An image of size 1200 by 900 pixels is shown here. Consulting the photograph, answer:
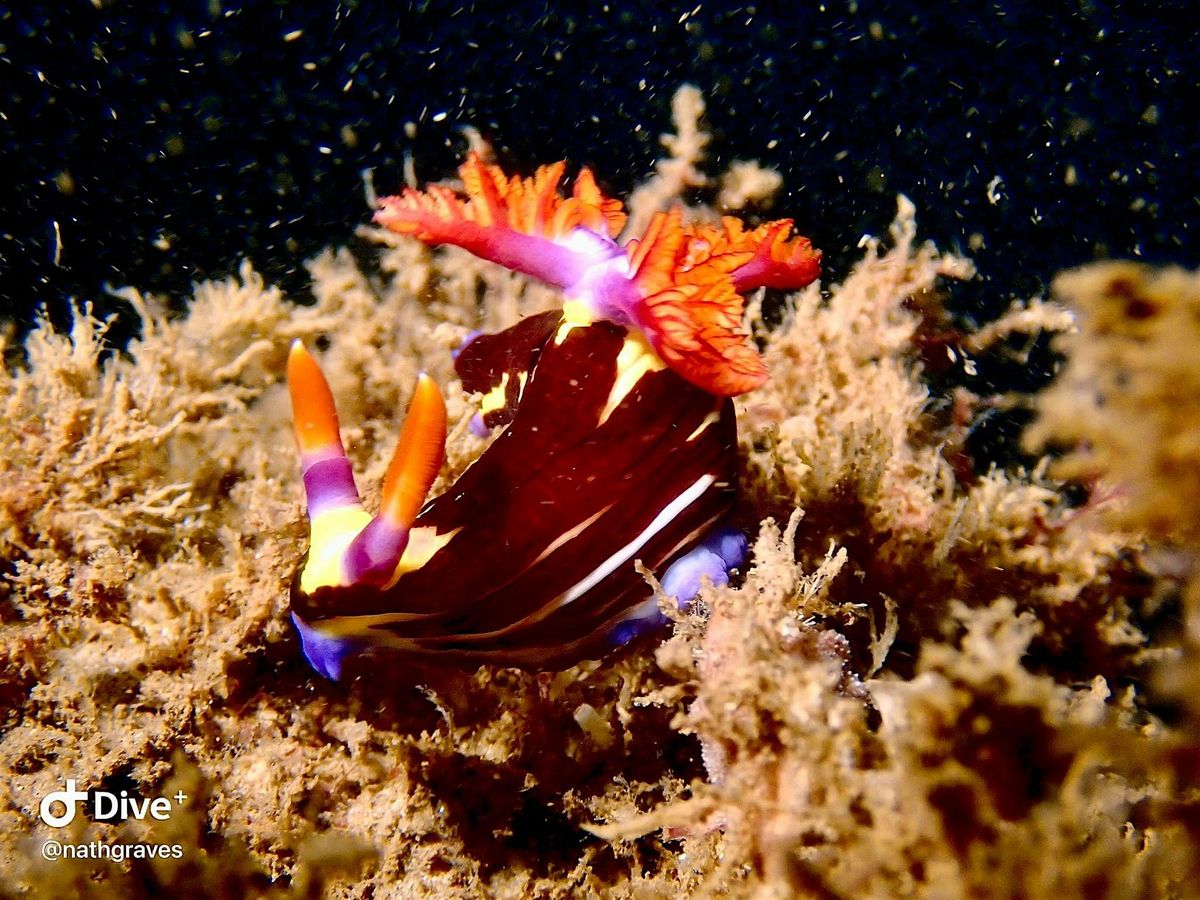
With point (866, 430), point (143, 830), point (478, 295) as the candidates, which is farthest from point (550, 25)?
point (143, 830)

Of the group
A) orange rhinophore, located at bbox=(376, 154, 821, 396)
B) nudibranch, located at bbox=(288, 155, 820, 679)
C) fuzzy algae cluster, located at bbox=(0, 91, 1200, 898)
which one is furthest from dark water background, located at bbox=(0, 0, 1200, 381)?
nudibranch, located at bbox=(288, 155, 820, 679)

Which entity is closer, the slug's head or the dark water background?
the slug's head

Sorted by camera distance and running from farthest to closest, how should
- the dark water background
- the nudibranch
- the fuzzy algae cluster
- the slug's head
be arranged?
the dark water background → the nudibranch → the slug's head → the fuzzy algae cluster

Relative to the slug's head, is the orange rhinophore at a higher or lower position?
higher

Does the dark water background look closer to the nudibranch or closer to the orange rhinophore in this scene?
the orange rhinophore

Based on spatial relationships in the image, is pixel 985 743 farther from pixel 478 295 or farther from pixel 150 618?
pixel 478 295

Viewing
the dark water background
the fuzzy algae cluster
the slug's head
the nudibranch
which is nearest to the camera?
the fuzzy algae cluster

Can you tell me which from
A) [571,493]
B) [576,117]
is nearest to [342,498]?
[571,493]

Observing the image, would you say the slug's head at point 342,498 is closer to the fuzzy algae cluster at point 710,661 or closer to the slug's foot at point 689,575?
the fuzzy algae cluster at point 710,661

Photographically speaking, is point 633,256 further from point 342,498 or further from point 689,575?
point 342,498
